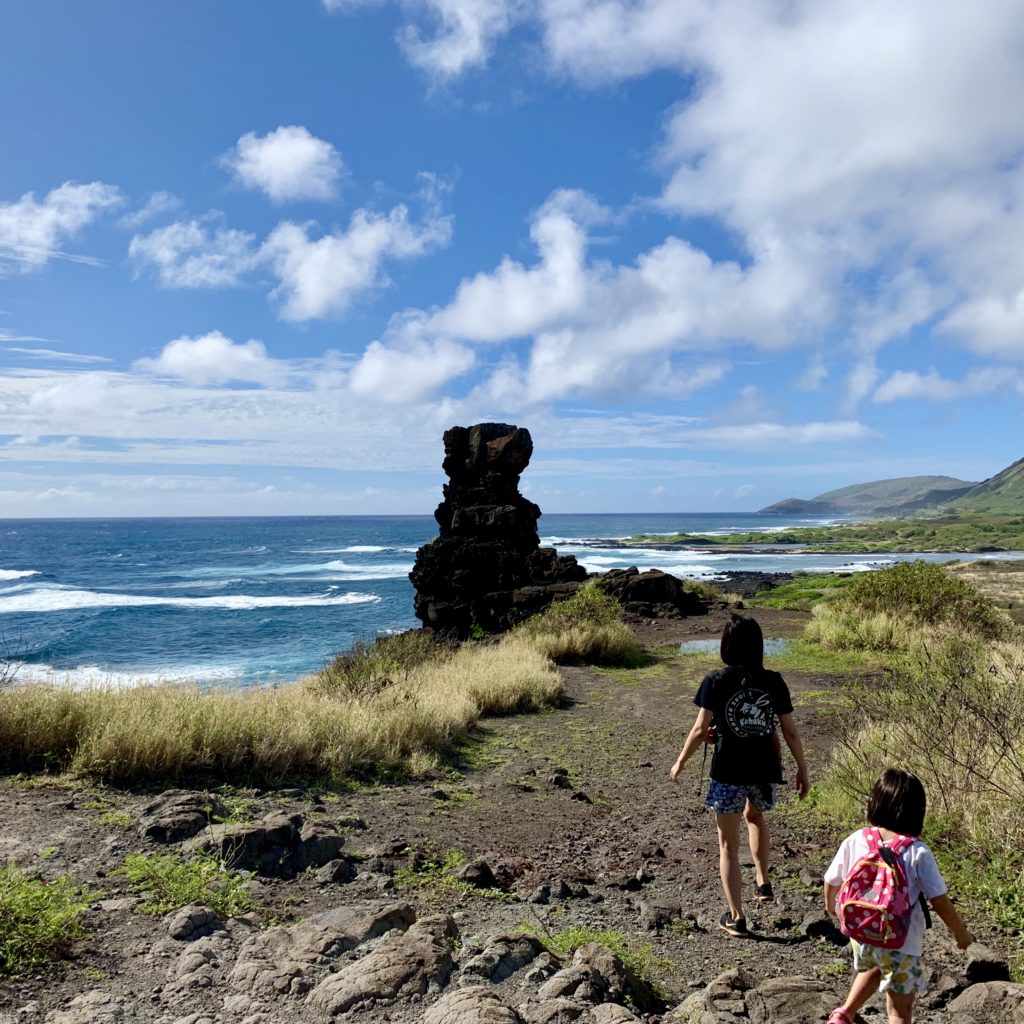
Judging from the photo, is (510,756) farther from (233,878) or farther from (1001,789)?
(1001,789)

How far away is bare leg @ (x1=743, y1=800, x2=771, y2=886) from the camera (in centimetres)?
501

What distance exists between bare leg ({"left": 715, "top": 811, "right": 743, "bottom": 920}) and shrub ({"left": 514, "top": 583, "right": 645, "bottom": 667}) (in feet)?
37.3

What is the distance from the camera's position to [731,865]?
15.5 ft

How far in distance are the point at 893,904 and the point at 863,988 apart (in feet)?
1.32

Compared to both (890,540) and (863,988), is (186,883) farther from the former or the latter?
(890,540)

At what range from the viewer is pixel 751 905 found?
502 centimetres

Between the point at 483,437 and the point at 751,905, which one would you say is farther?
the point at 483,437

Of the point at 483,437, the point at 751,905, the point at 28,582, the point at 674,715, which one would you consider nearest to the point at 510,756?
the point at 674,715

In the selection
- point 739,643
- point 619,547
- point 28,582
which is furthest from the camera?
point 619,547

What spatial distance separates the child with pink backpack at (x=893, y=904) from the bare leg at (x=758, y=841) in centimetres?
162

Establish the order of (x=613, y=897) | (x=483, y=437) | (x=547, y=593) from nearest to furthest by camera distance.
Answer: (x=613, y=897) → (x=547, y=593) → (x=483, y=437)

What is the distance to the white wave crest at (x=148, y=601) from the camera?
45.8 m

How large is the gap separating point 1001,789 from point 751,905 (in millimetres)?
1894

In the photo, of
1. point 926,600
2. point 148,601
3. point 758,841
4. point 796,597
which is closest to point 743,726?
point 758,841
